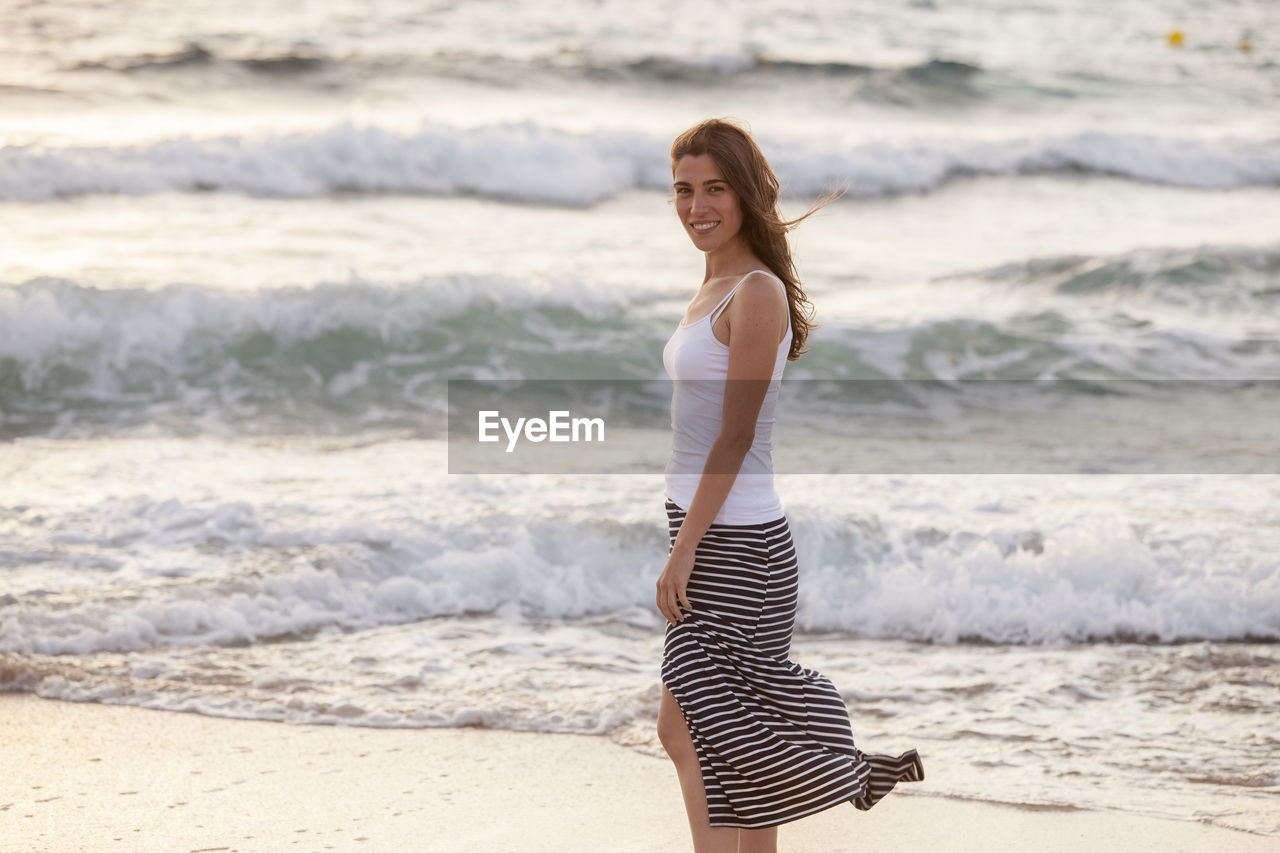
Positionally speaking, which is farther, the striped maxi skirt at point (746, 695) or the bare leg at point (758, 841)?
the bare leg at point (758, 841)

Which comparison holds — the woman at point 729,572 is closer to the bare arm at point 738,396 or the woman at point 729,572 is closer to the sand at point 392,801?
the bare arm at point 738,396

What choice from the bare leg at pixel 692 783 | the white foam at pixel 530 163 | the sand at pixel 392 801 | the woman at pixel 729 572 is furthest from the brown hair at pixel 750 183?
the white foam at pixel 530 163

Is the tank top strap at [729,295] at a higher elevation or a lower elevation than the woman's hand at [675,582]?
higher

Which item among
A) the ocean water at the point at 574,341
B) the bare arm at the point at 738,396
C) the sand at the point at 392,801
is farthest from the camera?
the ocean water at the point at 574,341

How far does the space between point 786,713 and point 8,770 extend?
2.58 m

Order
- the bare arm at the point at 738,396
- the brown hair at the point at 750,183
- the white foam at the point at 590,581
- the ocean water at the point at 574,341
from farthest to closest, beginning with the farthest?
the white foam at the point at 590,581, the ocean water at the point at 574,341, the brown hair at the point at 750,183, the bare arm at the point at 738,396

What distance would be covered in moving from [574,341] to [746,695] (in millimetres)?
7865

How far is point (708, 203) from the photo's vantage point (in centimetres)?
258

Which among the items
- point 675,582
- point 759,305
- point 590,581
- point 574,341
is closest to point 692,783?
point 675,582

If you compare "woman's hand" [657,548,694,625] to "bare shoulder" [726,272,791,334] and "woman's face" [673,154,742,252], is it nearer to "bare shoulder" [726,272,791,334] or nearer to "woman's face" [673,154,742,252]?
"bare shoulder" [726,272,791,334]

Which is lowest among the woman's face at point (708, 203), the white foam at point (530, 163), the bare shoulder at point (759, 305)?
the bare shoulder at point (759, 305)

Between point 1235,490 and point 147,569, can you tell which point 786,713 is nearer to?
point 147,569

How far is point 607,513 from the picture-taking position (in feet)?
20.9

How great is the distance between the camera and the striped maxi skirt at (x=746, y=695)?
261 centimetres
